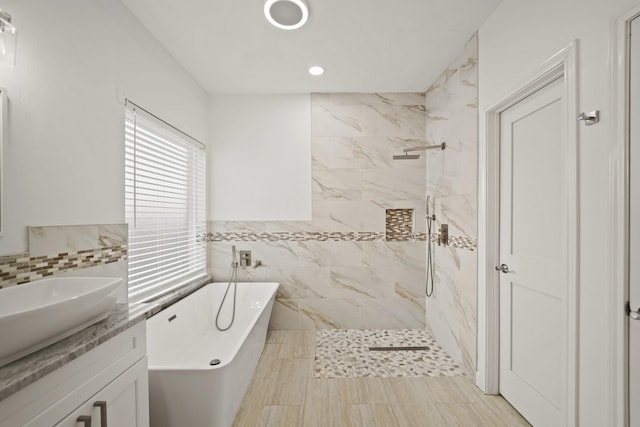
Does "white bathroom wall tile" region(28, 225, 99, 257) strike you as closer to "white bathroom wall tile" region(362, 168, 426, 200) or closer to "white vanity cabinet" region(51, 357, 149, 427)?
"white vanity cabinet" region(51, 357, 149, 427)

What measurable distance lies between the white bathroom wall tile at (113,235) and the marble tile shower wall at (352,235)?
156cm

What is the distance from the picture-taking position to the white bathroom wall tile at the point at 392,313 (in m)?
3.54

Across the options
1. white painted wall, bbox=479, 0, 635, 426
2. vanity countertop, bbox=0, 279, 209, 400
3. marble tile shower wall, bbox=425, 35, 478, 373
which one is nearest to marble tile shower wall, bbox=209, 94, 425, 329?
marble tile shower wall, bbox=425, 35, 478, 373

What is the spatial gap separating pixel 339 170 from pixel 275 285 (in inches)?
57.3

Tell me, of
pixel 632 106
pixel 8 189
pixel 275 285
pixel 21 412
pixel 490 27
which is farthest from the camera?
pixel 275 285

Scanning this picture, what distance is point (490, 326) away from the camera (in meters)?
2.26

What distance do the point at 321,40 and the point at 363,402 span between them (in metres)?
2.73

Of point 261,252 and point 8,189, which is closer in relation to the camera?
point 8,189

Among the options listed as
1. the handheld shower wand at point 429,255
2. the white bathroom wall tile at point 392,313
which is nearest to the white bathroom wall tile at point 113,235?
the white bathroom wall tile at point 392,313

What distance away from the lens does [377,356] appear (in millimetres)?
2898

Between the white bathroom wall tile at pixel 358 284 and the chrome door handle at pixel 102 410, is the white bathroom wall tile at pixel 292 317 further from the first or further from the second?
the chrome door handle at pixel 102 410

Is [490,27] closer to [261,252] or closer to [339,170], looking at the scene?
[339,170]

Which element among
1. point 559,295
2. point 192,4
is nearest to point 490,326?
point 559,295

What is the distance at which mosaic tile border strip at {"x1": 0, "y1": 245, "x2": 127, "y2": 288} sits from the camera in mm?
1294
